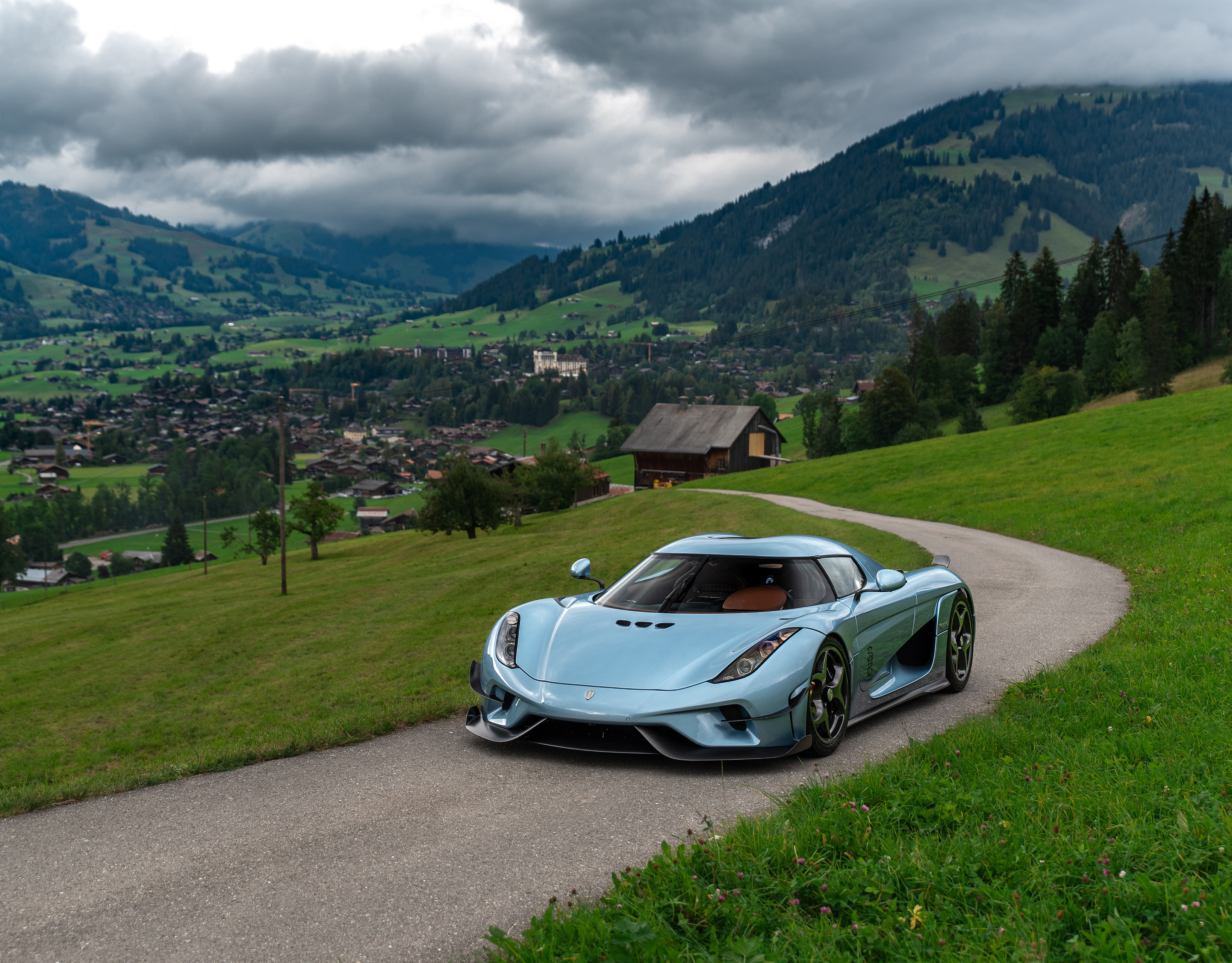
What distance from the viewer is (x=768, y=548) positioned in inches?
294

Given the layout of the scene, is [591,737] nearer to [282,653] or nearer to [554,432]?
→ [282,653]

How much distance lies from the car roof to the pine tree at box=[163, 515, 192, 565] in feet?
434

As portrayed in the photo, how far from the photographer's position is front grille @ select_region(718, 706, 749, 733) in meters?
5.73

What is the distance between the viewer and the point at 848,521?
27.5 m

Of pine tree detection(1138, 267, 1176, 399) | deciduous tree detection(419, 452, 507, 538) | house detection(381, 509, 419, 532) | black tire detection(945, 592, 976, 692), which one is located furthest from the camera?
house detection(381, 509, 419, 532)

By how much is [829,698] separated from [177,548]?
444ft

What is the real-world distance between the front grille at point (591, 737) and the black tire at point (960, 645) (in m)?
3.58

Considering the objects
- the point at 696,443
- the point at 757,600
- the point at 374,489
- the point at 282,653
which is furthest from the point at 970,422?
the point at 374,489

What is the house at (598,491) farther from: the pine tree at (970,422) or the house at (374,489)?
the house at (374,489)

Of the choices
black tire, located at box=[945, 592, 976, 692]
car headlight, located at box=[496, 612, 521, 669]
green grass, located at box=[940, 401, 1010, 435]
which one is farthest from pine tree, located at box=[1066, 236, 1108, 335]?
car headlight, located at box=[496, 612, 521, 669]

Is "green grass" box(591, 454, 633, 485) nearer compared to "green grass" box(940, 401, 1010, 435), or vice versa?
"green grass" box(940, 401, 1010, 435)

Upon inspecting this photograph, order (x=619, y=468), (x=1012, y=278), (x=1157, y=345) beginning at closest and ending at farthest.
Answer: (x=1157, y=345) < (x=1012, y=278) < (x=619, y=468)

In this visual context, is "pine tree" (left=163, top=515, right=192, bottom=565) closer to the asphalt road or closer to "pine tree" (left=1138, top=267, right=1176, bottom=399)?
"pine tree" (left=1138, top=267, right=1176, bottom=399)

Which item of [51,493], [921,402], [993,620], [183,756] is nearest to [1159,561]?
[993,620]
